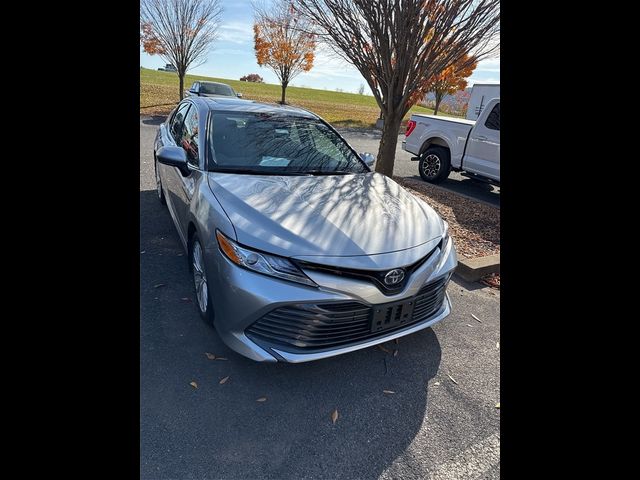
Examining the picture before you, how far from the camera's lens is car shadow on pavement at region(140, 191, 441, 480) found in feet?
5.99

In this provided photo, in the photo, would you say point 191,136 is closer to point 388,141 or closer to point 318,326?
point 318,326

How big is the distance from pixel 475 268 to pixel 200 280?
9.46 feet

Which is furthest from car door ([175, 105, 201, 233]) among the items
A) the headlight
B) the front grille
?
the front grille

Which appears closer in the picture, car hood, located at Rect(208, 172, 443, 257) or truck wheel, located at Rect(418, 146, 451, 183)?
car hood, located at Rect(208, 172, 443, 257)

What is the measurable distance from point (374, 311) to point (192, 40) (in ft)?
60.1

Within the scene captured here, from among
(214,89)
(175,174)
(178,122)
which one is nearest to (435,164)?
(178,122)

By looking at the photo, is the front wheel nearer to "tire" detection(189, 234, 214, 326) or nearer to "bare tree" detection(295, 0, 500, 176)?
"tire" detection(189, 234, 214, 326)

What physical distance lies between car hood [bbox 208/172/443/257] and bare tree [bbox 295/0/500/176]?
3692mm

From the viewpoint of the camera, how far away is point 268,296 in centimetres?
205

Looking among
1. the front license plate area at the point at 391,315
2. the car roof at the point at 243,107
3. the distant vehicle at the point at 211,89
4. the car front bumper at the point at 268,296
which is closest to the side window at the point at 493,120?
the car roof at the point at 243,107
